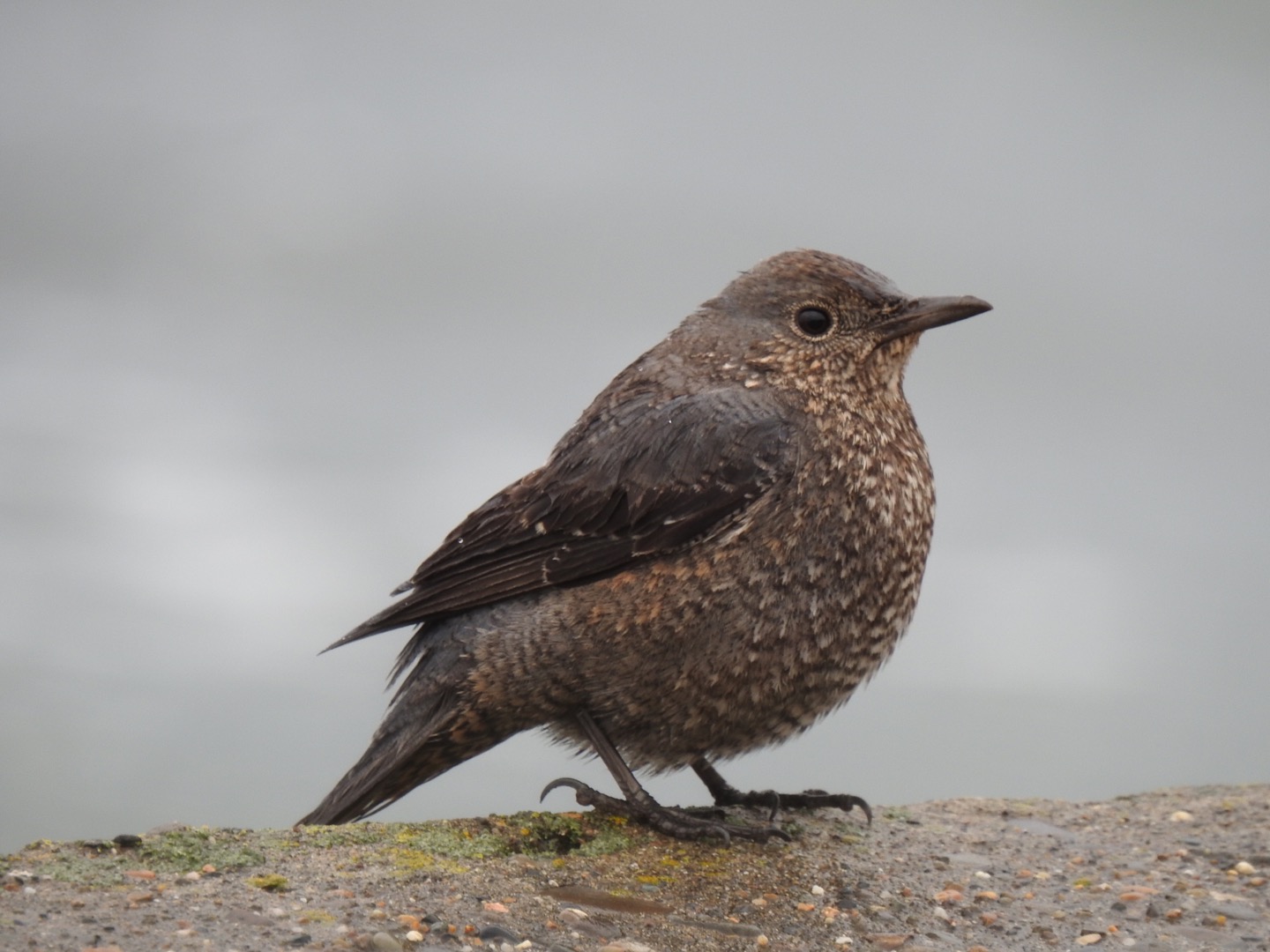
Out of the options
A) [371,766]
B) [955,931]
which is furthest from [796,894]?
[371,766]

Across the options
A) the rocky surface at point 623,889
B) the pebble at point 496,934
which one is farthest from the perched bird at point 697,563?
the pebble at point 496,934

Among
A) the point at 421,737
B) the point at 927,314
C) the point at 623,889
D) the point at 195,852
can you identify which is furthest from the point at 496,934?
the point at 927,314

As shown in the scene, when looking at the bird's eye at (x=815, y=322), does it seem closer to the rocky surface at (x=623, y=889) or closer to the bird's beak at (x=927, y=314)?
the bird's beak at (x=927, y=314)

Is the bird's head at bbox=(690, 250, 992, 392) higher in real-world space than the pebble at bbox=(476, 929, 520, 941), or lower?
higher

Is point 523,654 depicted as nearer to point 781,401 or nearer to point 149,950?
point 781,401

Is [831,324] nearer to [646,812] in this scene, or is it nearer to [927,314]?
[927,314]

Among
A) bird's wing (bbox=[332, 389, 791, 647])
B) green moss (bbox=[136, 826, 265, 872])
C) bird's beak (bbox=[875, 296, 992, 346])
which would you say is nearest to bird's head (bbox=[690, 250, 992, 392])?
bird's beak (bbox=[875, 296, 992, 346])

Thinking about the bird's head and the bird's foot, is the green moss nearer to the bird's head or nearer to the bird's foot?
the bird's foot
